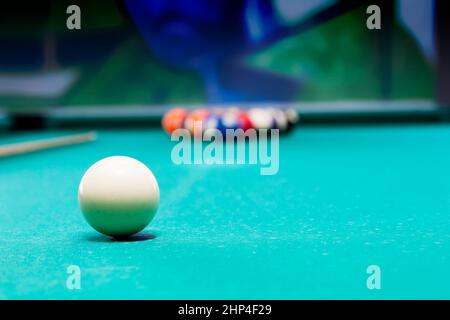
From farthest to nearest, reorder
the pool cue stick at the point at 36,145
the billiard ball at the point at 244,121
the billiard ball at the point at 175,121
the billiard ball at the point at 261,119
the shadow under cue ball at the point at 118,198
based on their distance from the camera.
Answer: the billiard ball at the point at 175,121, the billiard ball at the point at 261,119, the billiard ball at the point at 244,121, the pool cue stick at the point at 36,145, the shadow under cue ball at the point at 118,198

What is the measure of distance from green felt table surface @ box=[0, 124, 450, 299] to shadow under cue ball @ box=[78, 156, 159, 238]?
7cm

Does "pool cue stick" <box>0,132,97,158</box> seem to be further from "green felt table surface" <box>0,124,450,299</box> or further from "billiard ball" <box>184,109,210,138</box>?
"billiard ball" <box>184,109,210,138</box>

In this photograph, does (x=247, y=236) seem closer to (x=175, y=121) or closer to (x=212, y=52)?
(x=175, y=121)

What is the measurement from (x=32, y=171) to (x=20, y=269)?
307 cm

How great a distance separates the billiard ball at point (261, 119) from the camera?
770 centimetres

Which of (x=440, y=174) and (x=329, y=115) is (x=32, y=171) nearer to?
(x=440, y=174)

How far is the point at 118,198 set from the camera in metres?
2.43

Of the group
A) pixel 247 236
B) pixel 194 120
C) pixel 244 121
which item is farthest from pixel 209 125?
pixel 247 236

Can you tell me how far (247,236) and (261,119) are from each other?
17.5ft

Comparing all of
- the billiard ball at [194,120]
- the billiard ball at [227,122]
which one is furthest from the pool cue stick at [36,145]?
the billiard ball at [227,122]

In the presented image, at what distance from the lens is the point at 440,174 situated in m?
4.46

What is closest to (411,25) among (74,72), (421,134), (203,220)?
(421,134)

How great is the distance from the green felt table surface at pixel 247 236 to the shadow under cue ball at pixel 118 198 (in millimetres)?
71

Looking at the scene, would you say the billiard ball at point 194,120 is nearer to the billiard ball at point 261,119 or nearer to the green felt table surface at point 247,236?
the billiard ball at point 261,119
